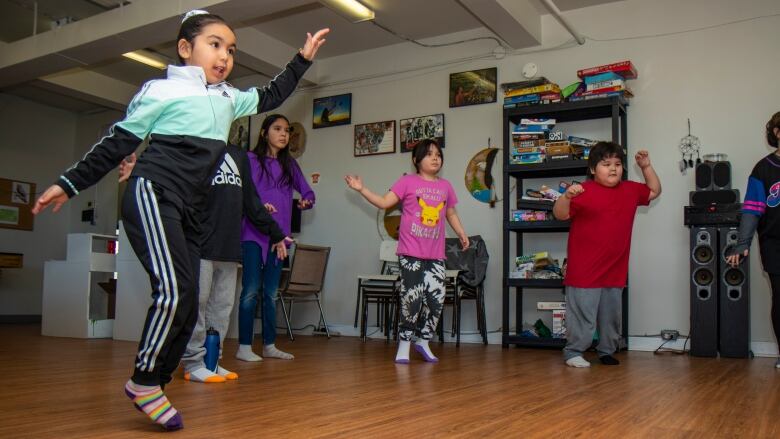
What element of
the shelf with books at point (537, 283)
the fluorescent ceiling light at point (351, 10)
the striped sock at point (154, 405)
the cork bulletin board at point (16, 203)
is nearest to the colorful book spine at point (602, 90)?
the shelf with books at point (537, 283)

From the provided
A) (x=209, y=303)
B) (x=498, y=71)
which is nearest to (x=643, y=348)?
(x=498, y=71)

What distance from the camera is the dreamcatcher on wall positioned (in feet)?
17.6

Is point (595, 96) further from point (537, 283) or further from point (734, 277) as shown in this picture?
point (734, 277)

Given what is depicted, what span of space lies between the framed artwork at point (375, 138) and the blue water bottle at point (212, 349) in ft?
13.3

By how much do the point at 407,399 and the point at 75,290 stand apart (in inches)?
182

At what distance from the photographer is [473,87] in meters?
6.46

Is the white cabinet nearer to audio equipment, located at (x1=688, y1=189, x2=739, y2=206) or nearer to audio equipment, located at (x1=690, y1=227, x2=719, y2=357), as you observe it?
audio equipment, located at (x1=690, y1=227, x2=719, y2=357)

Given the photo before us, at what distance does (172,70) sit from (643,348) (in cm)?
447

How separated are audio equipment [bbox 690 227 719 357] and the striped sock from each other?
3.99 metres

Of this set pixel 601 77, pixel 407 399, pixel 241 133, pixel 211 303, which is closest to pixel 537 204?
pixel 601 77

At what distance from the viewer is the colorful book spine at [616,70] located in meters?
5.36

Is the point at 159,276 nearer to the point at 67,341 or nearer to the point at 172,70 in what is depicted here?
the point at 172,70

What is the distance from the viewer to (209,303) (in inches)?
125

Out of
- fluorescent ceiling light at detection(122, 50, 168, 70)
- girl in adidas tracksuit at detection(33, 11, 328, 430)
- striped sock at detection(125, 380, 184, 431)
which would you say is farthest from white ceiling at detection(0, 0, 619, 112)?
striped sock at detection(125, 380, 184, 431)
